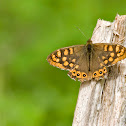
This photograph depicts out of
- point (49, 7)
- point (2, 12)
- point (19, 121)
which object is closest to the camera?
point (19, 121)

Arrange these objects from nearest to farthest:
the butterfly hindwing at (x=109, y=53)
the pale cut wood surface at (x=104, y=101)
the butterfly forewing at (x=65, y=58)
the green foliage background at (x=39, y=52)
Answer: the pale cut wood surface at (x=104, y=101)
the butterfly hindwing at (x=109, y=53)
the butterfly forewing at (x=65, y=58)
the green foliage background at (x=39, y=52)

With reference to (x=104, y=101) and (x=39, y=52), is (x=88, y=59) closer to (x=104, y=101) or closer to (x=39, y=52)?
(x=104, y=101)

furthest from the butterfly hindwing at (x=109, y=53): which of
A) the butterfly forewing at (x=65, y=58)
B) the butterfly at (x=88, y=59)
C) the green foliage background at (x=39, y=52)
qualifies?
the green foliage background at (x=39, y=52)

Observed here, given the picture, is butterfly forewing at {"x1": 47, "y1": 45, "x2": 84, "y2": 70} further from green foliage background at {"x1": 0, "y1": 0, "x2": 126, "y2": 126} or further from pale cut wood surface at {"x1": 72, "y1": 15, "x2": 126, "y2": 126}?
green foliage background at {"x1": 0, "y1": 0, "x2": 126, "y2": 126}

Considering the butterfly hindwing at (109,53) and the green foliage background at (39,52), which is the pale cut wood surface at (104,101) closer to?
the butterfly hindwing at (109,53)

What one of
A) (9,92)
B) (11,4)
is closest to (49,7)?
(11,4)

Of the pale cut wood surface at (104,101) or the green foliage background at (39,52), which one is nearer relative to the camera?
the pale cut wood surface at (104,101)

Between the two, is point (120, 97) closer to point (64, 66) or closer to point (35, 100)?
point (64, 66)
